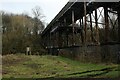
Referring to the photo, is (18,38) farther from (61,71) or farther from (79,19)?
(61,71)

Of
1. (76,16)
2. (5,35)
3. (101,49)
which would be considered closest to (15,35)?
(5,35)

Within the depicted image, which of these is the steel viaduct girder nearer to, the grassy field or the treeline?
the grassy field

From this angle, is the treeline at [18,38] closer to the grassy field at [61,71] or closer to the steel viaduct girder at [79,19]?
the steel viaduct girder at [79,19]

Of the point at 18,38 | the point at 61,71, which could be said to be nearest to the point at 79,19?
the point at 18,38

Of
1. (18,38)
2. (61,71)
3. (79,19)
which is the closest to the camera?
(61,71)

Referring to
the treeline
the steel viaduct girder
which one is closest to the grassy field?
the steel viaduct girder

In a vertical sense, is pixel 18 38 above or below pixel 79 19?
below

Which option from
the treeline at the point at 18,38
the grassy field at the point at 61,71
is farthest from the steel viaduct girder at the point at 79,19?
the treeline at the point at 18,38

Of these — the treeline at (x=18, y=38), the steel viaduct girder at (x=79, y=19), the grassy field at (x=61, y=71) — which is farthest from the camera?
the treeline at (x=18, y=38)

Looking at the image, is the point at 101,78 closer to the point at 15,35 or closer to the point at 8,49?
the point at 8,49

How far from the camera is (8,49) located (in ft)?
168

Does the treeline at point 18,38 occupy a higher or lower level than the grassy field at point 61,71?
higher

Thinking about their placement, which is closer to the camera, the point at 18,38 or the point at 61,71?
the point at 61,71

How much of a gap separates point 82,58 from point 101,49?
2.25 m
